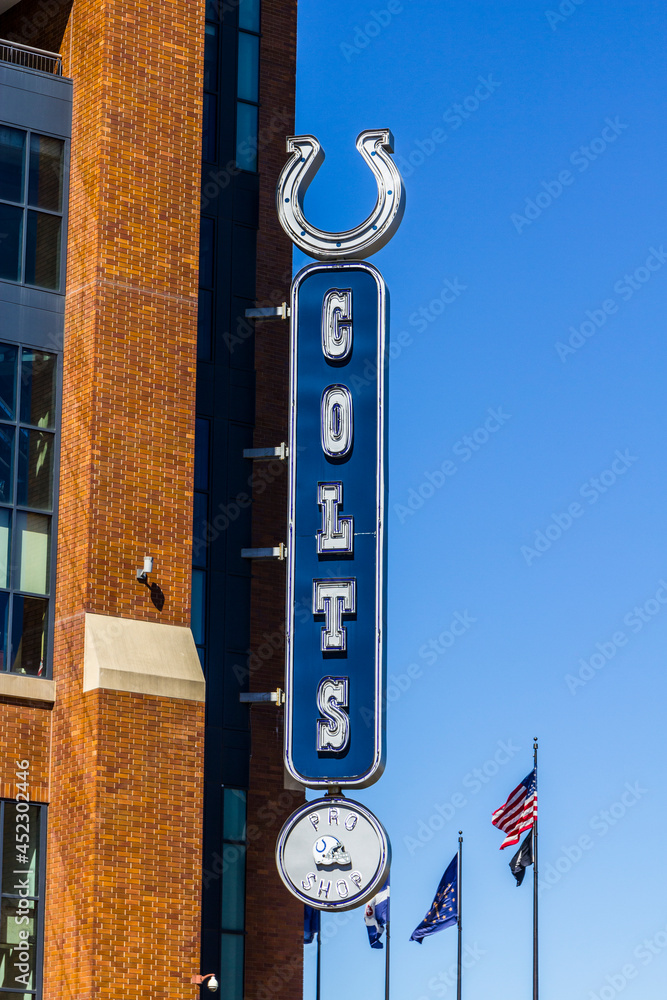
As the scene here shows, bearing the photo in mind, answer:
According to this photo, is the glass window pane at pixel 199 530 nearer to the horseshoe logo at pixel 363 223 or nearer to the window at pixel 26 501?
the window at pixel 26 501

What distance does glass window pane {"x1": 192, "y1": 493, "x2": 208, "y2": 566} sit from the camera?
97.9ft

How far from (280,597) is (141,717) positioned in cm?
608

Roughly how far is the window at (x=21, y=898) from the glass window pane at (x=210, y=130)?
1247 centimetres

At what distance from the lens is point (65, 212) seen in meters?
27.5

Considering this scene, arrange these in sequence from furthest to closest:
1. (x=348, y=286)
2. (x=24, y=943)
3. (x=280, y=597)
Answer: (x=280, y=597) → (x=348, y=286) → (x=24, y=943)

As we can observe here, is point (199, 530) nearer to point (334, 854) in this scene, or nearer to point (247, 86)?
point (334, 854)

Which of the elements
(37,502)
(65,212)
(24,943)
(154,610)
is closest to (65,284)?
(65,212)

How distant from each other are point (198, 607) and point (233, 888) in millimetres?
4746

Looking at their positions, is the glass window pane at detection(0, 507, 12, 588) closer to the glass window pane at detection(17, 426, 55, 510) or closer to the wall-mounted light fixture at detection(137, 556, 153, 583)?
the glass window pane at detection(17, 426, 55, 510)

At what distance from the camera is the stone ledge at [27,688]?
25.2 meters

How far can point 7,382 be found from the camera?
26.5m

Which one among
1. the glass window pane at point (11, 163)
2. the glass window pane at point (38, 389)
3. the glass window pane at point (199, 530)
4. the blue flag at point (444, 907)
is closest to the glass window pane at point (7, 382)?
the glass window pane at point (38, 389)

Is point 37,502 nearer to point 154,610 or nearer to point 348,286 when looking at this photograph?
point 154,610

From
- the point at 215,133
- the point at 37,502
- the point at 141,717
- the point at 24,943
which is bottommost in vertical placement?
the point at 24,943
